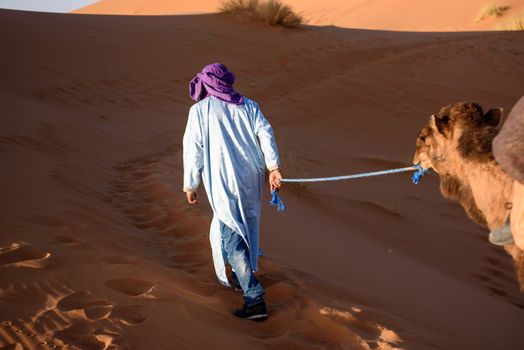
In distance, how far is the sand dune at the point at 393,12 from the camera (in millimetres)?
33750

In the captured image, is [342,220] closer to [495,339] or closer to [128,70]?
[495,339]

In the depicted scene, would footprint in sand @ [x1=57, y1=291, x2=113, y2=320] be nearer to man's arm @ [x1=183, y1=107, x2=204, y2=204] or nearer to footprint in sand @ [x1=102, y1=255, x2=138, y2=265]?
footprint in sand @ [x1=102, y1=255, x2=138, y2=265]

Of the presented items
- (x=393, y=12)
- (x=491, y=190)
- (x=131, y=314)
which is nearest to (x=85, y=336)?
(x=131, y=314)

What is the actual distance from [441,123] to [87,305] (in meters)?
2.63

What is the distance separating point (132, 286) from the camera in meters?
3.89

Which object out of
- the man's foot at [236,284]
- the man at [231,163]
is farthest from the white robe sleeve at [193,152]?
the man's foot at [236,284]

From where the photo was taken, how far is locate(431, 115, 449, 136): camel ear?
344 cm

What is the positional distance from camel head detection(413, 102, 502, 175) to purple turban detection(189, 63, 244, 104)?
1.46 meters

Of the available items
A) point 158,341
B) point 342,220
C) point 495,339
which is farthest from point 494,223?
point 342,220

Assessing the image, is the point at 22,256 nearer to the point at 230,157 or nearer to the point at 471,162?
the point at 230,157

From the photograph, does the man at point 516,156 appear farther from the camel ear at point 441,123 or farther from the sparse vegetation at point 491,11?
the sparse vegetation at point 491,11

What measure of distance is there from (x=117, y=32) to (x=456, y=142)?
57.2 feet

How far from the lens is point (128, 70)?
16.0 meters

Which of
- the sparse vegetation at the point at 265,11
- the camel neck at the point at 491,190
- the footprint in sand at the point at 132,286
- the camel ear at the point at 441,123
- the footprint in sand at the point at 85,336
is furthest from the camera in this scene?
the sparse vegetation at the point at 265,11
